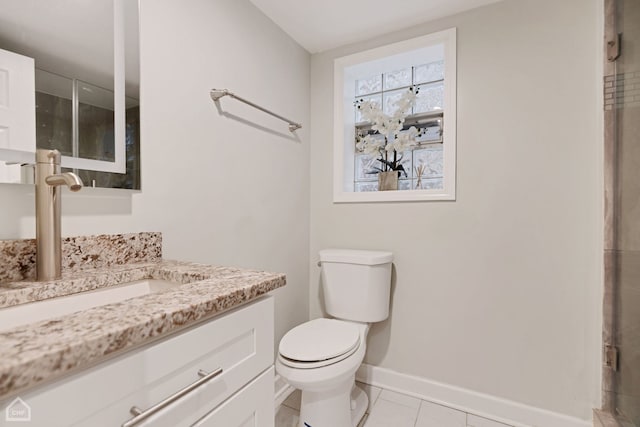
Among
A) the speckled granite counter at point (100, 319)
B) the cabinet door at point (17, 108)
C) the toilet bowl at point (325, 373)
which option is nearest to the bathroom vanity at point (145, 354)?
the speckled granite counter at point (100, 319)

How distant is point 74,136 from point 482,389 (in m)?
2.10

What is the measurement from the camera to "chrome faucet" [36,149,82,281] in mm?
753

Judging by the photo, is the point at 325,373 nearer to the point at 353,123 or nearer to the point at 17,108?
Result: the point at 17,108

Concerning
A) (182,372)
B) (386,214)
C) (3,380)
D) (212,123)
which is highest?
(212,123)

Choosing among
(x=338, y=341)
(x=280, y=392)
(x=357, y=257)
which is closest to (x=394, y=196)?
(x=357, y=257)

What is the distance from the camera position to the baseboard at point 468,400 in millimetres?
1479

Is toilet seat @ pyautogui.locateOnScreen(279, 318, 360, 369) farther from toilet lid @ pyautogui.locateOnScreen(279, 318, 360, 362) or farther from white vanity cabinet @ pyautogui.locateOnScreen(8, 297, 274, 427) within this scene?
white vanity cabinet @ pyautogui.locateOnScreen(8, 297, 274, 427)

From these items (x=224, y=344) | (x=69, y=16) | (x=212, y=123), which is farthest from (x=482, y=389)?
(x=69, y=16)

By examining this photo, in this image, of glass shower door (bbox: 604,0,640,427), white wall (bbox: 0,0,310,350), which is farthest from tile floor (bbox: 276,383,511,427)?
glass shower door (bbox: 604,0,640,427)

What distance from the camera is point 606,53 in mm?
1310

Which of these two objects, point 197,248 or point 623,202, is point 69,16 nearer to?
point 197,248

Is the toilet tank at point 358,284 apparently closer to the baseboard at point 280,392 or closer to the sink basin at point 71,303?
the baseboard at point 280,392

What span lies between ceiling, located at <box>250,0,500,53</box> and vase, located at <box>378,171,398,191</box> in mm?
855

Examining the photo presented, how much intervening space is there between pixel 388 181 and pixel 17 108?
166 centimetres
